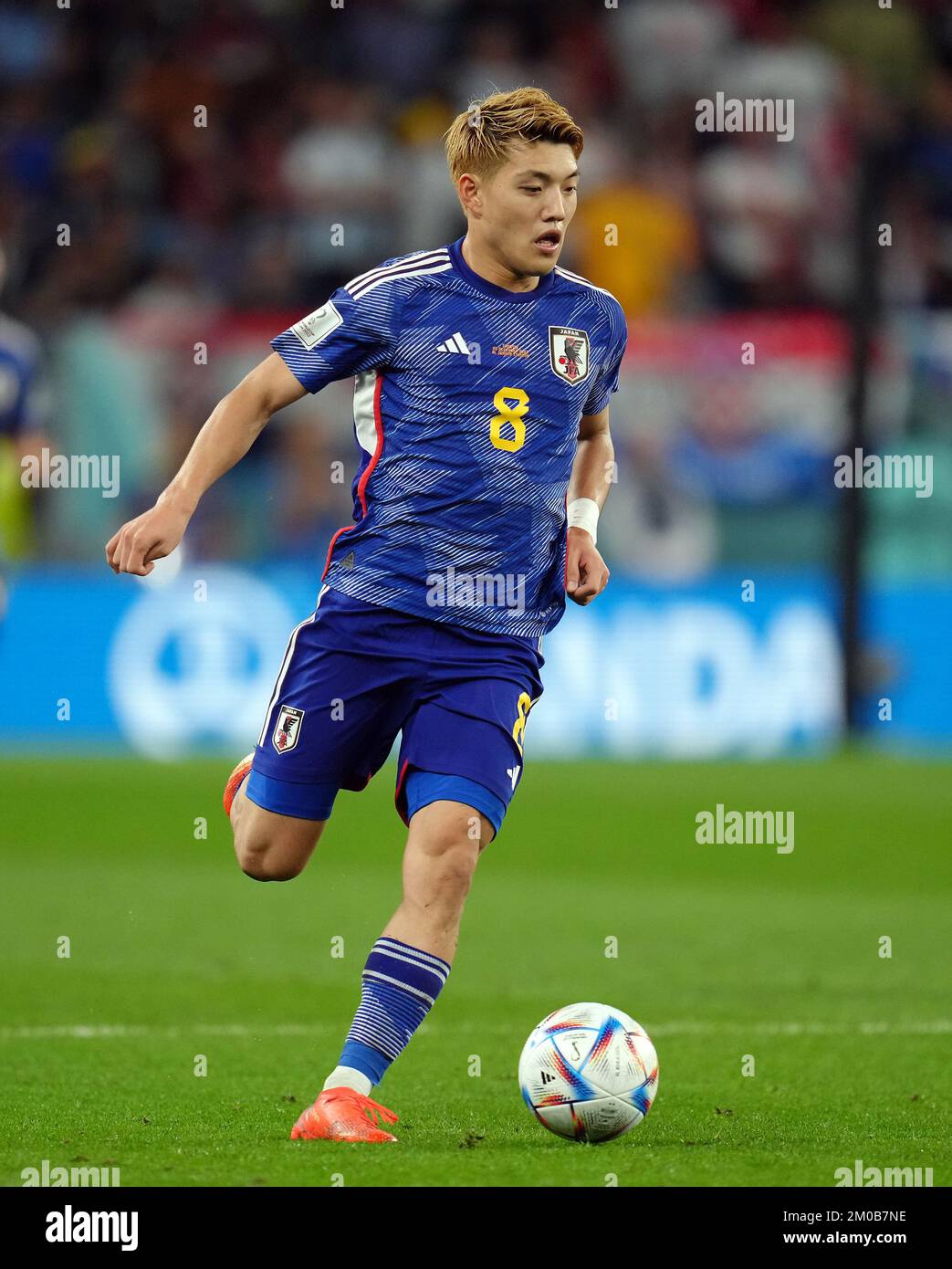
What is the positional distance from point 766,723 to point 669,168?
5306 mm

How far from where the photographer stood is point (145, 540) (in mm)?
4457

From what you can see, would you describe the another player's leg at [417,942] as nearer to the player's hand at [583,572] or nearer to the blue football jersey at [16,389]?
the player's hand at [583,572]

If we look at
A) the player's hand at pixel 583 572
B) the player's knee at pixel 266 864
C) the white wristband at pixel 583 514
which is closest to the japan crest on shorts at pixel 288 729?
the player's knee at pixel 266 864

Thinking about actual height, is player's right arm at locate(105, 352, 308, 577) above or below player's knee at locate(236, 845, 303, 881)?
above

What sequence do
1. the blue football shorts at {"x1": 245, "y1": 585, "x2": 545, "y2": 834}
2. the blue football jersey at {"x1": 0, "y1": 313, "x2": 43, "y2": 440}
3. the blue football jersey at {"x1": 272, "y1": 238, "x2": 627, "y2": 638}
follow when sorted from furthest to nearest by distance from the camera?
the blue football jersey at {"x1": 0, "y1": 313, "x2": 43, "y2": 440} → the blue football jersey at {"x1": 272, "y1": 238, "x2": 627, "y2": 638} → the blue football shorts at {"x1": 245, "y1": 585, "x2": 545, "y2": 834}

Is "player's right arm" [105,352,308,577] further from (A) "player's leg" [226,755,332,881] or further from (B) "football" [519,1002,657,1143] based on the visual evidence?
(B) "football" [519,1002,657,1143]

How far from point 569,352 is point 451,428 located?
35 cm

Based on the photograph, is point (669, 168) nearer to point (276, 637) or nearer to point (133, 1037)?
point (276, 637)

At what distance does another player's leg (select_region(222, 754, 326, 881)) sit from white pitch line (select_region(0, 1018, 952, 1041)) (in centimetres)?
129

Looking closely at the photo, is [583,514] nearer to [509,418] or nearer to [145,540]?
[509,418]

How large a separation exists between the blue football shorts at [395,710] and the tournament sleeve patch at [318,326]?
59 centimetres

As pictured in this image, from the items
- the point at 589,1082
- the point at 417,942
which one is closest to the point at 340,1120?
the point at 417,942

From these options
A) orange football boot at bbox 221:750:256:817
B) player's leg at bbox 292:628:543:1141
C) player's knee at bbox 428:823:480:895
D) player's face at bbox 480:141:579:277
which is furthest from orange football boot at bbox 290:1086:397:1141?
player's face at bbox 480:141:579:277

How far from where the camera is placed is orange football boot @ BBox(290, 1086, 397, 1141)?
4.33 m
